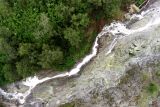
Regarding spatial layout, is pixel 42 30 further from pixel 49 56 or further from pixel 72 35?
pixel 72 35

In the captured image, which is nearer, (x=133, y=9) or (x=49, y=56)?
(x=49, y=56)

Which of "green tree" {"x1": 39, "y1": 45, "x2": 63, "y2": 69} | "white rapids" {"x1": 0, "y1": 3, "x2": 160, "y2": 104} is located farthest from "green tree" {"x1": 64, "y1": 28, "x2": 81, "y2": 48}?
"white rapids" {"x1": 0, "y1": 3, "x2": 160, "y2": 104}

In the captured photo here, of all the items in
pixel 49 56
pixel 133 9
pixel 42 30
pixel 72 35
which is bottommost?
pixel 49 56

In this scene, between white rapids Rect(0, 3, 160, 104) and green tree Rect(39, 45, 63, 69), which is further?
white rapids Rect(0, 3, 160, 104)

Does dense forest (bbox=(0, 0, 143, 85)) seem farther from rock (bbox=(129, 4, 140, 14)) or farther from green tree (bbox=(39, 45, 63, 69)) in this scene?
rock (bbox=(129, 4, 140, 14))

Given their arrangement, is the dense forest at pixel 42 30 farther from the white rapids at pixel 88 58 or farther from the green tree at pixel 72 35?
the white rapids at pixel 88 58

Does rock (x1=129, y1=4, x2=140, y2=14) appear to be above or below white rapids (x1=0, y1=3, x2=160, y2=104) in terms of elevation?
above

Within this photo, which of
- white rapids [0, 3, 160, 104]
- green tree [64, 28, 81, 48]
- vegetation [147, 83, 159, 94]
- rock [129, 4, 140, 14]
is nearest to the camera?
green tree [64, 28, 81, 48]

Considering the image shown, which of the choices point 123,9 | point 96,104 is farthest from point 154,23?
point 96,104

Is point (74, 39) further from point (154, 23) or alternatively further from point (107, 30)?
point (154, 23)

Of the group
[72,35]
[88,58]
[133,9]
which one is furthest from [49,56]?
[133,9]
